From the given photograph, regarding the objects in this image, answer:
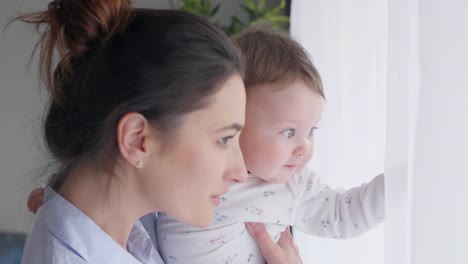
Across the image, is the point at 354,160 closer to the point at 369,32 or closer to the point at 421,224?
the point at 369,32

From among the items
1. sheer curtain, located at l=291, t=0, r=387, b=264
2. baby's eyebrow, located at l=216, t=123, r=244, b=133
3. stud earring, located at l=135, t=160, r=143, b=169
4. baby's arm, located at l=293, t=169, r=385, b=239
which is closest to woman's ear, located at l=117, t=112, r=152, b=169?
stud earring, located at l=135, t=160, r=143, b=169

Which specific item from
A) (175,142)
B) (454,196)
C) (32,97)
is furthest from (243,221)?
(32,97)

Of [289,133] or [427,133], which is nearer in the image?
[427,133]

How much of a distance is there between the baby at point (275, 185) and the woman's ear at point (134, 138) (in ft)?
1.03

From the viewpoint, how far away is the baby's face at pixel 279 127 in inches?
45.7

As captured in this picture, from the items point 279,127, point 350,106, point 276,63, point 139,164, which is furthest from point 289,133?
point 350,106

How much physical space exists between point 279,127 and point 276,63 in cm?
12

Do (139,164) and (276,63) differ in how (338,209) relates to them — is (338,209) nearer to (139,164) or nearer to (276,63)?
(276,63)

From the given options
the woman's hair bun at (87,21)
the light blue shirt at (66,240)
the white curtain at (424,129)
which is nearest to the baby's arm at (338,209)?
the white curtain at (424,129)

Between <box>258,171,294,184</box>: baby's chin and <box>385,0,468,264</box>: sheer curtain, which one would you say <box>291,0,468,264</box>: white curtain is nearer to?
<box>385,0,468,264</box>: sheer curtain

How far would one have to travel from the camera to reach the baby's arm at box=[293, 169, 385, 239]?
3.69ft

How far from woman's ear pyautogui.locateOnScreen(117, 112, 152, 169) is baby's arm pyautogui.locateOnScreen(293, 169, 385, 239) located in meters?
0.43

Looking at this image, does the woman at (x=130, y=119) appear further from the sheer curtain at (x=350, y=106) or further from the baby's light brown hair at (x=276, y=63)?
the sheer curtain at (x=350, y=106)

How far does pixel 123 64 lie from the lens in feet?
3.00
